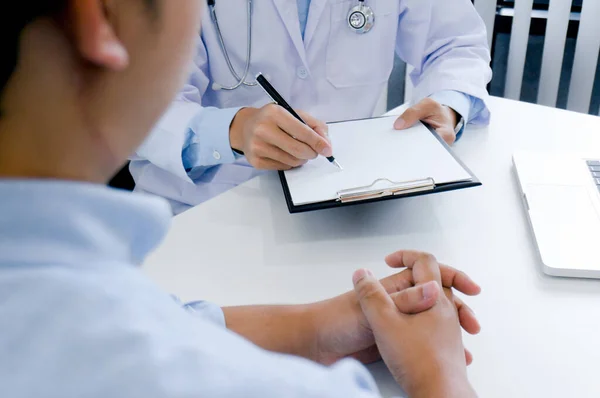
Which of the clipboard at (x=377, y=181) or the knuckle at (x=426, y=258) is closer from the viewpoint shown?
the knuckle at (x=426, y=258)

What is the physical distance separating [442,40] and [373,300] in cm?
79

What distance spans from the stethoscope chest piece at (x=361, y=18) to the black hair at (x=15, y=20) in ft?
3.03

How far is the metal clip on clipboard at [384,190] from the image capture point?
0.79m

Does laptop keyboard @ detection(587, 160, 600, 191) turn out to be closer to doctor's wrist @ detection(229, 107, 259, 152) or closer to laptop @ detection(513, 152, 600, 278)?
laptop @ detection(513, 152, 600, 278)

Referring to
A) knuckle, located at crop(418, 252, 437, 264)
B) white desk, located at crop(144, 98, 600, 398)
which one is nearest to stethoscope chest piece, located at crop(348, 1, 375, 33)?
white desk, located at crop(144, 98, 600, 398)

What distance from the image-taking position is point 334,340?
66cm

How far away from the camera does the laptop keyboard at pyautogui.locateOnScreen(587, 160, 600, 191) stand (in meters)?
0.87

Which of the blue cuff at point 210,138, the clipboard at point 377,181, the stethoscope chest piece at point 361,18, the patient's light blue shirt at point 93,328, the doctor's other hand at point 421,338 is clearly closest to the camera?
the patient's light blue shirt at point 93,328

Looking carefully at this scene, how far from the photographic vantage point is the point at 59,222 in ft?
1.04

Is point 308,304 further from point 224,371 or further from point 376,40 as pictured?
point 376,40

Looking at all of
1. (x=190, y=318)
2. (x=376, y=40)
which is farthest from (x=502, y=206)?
(x=190, y=318)

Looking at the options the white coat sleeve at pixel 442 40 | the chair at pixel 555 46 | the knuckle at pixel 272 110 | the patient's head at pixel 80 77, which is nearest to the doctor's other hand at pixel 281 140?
the knuckle at pixel 272 110

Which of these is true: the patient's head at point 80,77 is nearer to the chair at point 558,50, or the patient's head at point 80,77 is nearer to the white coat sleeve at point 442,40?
the white coat sleeve at point 442,40

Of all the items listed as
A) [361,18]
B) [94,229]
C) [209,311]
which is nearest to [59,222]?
[94,229]
